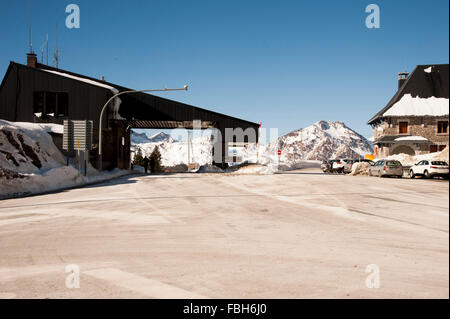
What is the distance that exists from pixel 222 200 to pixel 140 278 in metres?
8.82

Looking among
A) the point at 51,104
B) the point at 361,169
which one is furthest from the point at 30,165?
the point at 361,169

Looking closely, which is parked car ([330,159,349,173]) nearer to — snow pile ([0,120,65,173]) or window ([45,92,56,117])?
snow pile ([0,120,65,173])

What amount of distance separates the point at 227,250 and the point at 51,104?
31922mm

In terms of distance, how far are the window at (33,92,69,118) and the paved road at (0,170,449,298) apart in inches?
911

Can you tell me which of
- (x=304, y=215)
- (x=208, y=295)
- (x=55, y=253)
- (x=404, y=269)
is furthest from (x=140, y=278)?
(x=304, y=215)

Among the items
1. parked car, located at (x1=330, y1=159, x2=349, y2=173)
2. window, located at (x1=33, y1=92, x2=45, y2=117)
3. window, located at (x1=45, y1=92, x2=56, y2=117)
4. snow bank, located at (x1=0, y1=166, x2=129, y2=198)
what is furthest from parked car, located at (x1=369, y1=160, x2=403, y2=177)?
window, located at (x1=33, y1=92, x2=45, y2=117)

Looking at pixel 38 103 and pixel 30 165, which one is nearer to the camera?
pixel 30 165

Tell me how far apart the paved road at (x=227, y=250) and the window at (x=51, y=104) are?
911 inches

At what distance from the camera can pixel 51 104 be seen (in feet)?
105

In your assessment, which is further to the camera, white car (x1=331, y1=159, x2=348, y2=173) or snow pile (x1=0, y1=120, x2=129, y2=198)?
white car (x1=331, y1=159, x2=348, y2=173)

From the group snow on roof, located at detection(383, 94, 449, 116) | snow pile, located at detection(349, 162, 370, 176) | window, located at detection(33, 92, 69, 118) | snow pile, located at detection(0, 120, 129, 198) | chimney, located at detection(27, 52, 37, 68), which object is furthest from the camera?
chimney, located at detection(27, 52, 37, 68)

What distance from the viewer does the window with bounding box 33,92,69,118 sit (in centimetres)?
3177

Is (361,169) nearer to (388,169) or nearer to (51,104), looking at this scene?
(388,169)

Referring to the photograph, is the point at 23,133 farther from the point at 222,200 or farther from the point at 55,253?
the point at 55,253
